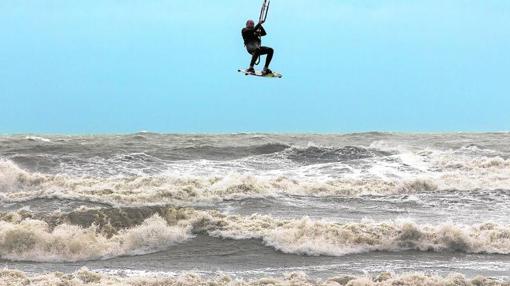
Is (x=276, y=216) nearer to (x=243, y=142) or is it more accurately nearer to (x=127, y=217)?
(x=127, y=217)

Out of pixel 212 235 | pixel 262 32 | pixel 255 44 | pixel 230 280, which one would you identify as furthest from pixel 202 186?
pixel 230 280

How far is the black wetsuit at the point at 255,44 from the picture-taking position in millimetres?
12641

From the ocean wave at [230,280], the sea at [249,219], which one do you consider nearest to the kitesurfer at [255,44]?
the sea at [249,219]

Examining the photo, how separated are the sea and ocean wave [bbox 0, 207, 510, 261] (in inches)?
1.0

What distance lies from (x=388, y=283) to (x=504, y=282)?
1694 millimetres

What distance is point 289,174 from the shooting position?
71.3ft

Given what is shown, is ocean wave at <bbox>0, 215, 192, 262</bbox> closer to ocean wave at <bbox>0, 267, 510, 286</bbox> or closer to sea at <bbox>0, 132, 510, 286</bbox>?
sea at <bbox>0, 132, 510, 286</bbox>

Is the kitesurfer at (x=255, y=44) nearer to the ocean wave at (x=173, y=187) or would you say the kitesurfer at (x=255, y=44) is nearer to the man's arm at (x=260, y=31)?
the man's arm at (x=260, y=31)

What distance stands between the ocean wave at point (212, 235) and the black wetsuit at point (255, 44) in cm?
348

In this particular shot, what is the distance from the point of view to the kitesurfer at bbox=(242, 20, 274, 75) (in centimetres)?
1266

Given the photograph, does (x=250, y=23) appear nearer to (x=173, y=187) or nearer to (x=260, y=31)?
(x=260, y=31)

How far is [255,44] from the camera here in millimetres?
12930

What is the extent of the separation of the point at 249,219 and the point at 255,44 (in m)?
3.81

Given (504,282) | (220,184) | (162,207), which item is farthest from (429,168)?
(504,282)
